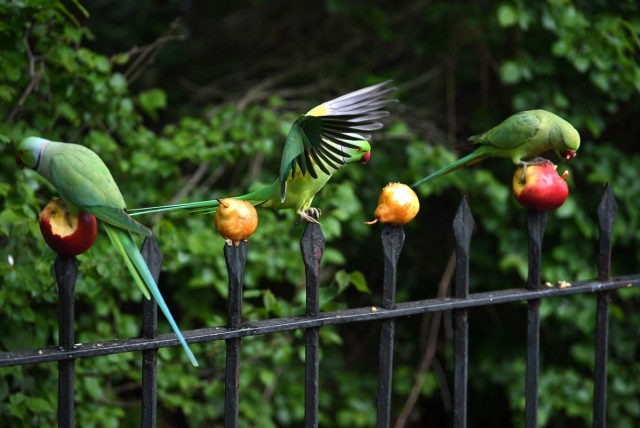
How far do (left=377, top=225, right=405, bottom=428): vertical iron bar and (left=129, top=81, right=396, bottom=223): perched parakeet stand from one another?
0.87 ft

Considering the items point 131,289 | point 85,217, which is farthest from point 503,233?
point 85,217

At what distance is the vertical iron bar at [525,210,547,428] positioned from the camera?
6.37 ft

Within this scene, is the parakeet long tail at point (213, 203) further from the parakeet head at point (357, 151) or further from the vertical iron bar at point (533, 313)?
the vertical iron bar at point (533, 313)

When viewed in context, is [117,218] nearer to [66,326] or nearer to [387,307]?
[66,326]

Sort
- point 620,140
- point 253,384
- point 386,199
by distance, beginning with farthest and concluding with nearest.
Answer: point 620,140 < point 253,384 < point 386,199

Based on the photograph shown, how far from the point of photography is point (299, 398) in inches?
139

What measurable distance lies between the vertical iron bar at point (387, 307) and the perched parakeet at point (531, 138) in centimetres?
13

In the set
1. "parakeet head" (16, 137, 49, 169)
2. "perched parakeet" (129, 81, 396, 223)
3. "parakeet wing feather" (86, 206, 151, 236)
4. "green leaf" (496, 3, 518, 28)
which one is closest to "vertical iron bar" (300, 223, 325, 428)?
"perched parakeet" (129, 81, 396, 223)

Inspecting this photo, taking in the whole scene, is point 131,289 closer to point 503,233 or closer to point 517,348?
point 503,233

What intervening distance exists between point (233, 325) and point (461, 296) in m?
0.59

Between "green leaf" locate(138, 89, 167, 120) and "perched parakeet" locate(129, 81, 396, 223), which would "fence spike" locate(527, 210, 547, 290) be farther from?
"green leaf" locate(138, 89, 167, 120)

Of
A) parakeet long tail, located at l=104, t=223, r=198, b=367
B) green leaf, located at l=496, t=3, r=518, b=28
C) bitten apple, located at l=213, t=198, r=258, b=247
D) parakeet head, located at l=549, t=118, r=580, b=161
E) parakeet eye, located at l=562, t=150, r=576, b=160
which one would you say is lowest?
parakeet long tail, located at l=104, t=223, r=198, b=367

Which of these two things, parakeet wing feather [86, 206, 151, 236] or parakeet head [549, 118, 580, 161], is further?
parakeet head [549, 118, 580, 161]

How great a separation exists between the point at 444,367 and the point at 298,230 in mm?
1613
